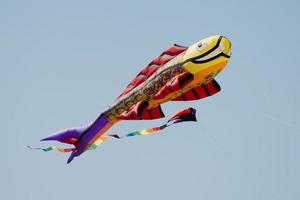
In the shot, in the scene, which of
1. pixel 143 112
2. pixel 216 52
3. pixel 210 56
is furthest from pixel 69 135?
pixel 216 52

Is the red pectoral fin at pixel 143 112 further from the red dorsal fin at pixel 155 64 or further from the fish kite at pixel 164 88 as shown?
the red dorsal fin at pixel 155 64

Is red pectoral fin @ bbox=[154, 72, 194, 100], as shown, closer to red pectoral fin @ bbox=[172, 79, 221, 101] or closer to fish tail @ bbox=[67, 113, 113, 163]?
red pectoral fin @ bbox=[172, 79, 221, 101]

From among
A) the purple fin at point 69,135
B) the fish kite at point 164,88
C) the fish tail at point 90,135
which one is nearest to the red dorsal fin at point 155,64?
the fish kite at point 164,88

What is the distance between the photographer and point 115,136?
38469 mm

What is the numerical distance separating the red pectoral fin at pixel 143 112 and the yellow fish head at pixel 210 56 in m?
3.06

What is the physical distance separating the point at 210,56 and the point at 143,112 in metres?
4.65

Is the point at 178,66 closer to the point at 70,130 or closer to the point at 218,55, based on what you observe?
the point at 218,55

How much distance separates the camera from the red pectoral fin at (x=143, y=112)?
35.4m

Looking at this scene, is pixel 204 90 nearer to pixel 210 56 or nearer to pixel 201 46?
pixel 210 56

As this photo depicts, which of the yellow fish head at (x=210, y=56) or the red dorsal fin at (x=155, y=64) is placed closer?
the yellow fish head at (x=210, y=56)

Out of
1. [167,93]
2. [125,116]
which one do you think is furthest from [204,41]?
[125,116]

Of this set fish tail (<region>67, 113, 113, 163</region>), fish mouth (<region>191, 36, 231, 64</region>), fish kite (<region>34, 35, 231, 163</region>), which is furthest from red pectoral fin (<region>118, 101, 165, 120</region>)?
fish mouth (<region>191, 36, 231, 64</region>)

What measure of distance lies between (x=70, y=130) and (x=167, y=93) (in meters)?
7.82

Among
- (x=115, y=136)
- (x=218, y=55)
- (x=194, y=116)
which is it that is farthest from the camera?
(x=115, y=136)
